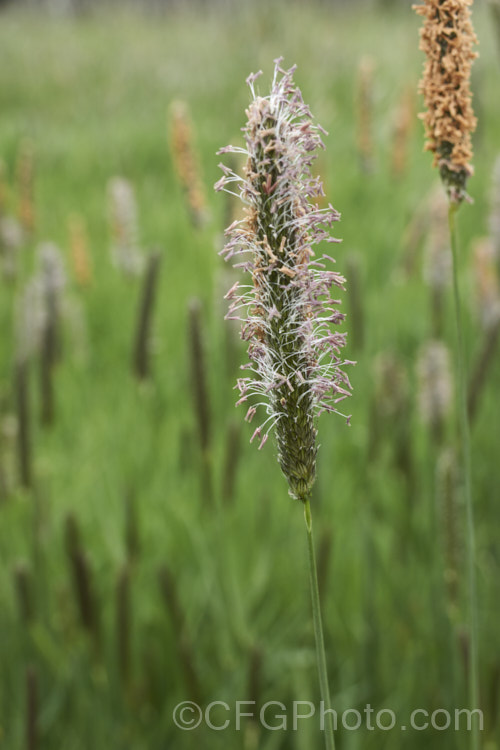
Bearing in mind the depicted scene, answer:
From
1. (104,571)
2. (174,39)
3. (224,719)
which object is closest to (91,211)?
(104,571)

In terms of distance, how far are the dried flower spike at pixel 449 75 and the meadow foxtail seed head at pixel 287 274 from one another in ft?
0.59

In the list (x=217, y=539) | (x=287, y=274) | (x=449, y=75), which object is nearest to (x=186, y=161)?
(x=217, y=539)

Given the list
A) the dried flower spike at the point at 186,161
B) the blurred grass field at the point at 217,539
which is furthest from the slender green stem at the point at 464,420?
the dried flower spike at the point at 186,161

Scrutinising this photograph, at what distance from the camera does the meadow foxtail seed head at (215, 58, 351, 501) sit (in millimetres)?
715

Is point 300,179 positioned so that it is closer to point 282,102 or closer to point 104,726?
point 282,102

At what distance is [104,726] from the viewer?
1690mm

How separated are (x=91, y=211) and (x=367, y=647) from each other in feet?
14.6

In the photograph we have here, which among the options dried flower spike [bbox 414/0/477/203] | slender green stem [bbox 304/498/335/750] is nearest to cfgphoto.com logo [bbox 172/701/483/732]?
slender green stem [bbox 304/498/335/750]

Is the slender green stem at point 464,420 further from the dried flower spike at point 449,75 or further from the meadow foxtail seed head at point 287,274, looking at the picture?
the meadow foxtail seed head at point 287,274

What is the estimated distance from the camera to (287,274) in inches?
27.7

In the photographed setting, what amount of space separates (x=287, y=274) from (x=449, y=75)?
1.07 feet

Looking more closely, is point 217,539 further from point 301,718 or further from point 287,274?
point 287,274

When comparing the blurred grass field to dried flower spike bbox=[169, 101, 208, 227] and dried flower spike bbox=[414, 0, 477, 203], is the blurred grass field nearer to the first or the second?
dried flower spike bbox=[169, 101, 208, 227]

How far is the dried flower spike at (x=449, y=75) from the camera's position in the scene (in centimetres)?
85
